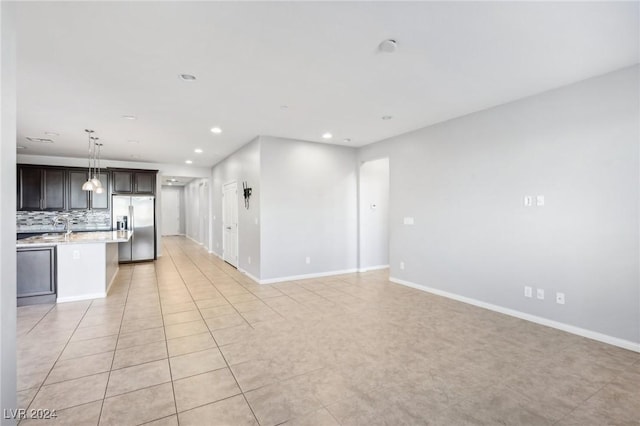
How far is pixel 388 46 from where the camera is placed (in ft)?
8.39

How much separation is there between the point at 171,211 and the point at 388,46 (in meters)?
14.6

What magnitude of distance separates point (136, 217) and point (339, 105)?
6.64 meters

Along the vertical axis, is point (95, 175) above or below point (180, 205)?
above

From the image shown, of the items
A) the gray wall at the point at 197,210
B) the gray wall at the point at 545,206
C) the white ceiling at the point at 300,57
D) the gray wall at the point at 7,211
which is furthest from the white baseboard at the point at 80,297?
the gray wall at the point at 197,210

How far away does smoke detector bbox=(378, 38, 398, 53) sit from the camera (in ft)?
8.21

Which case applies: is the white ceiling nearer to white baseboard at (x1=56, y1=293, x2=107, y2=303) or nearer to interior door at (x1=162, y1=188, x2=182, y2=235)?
white baseboard at (x1=56, y1=293, x2=107, y2=303)

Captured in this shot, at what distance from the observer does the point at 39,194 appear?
279 inches

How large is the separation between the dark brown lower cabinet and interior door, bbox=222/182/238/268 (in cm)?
333

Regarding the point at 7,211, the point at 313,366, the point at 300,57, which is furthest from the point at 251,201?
the point at 7,211

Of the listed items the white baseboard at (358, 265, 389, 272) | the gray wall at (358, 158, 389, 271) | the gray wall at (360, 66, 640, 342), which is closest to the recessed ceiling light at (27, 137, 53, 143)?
the gray wall at (358, 158, 389, 271)

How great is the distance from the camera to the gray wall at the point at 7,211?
1622mm

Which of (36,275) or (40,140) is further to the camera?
(40,140)

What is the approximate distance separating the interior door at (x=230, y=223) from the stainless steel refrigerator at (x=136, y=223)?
1902mm

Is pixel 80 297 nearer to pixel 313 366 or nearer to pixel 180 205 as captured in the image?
pixel 313 366
